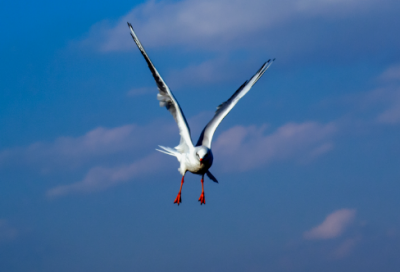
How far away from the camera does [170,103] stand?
28344 mm

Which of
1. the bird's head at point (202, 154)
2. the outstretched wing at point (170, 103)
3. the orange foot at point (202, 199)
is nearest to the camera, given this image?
the bird's head at point (202, 154)

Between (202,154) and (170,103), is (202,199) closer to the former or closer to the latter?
(202,154)

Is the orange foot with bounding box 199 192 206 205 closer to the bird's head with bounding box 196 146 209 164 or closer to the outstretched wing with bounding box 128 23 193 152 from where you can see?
the outstretched wing with bounding box 128 23 193 152

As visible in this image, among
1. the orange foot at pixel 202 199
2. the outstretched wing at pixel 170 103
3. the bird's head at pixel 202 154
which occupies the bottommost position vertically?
the orange foot at pixel 202 199

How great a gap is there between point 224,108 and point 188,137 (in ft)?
9.85

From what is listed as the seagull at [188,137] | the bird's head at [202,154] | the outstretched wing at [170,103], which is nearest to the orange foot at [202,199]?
the seagull at [188,137]

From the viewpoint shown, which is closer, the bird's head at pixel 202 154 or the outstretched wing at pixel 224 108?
the bird's head at pixel 202 154

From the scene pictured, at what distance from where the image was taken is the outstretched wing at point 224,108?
29406 millimetres

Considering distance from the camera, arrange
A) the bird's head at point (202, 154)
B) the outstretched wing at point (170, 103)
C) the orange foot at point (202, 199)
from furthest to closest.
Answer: the orange foot at point (202, 199), the outstretched wing at point (170, 103), the bird's head at point (202, 154)

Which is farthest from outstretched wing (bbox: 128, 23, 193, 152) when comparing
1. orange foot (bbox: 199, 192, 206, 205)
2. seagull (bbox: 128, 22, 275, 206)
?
orange foot (bbox: 199, 192, 206, 205)

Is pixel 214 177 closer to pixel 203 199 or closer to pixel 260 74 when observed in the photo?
pixel 203 199

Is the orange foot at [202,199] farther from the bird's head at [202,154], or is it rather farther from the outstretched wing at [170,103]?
the bird's head at [202,154]

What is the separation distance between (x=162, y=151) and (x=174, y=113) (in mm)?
2205

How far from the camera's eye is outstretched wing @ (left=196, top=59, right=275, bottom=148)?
29406 millimetres
